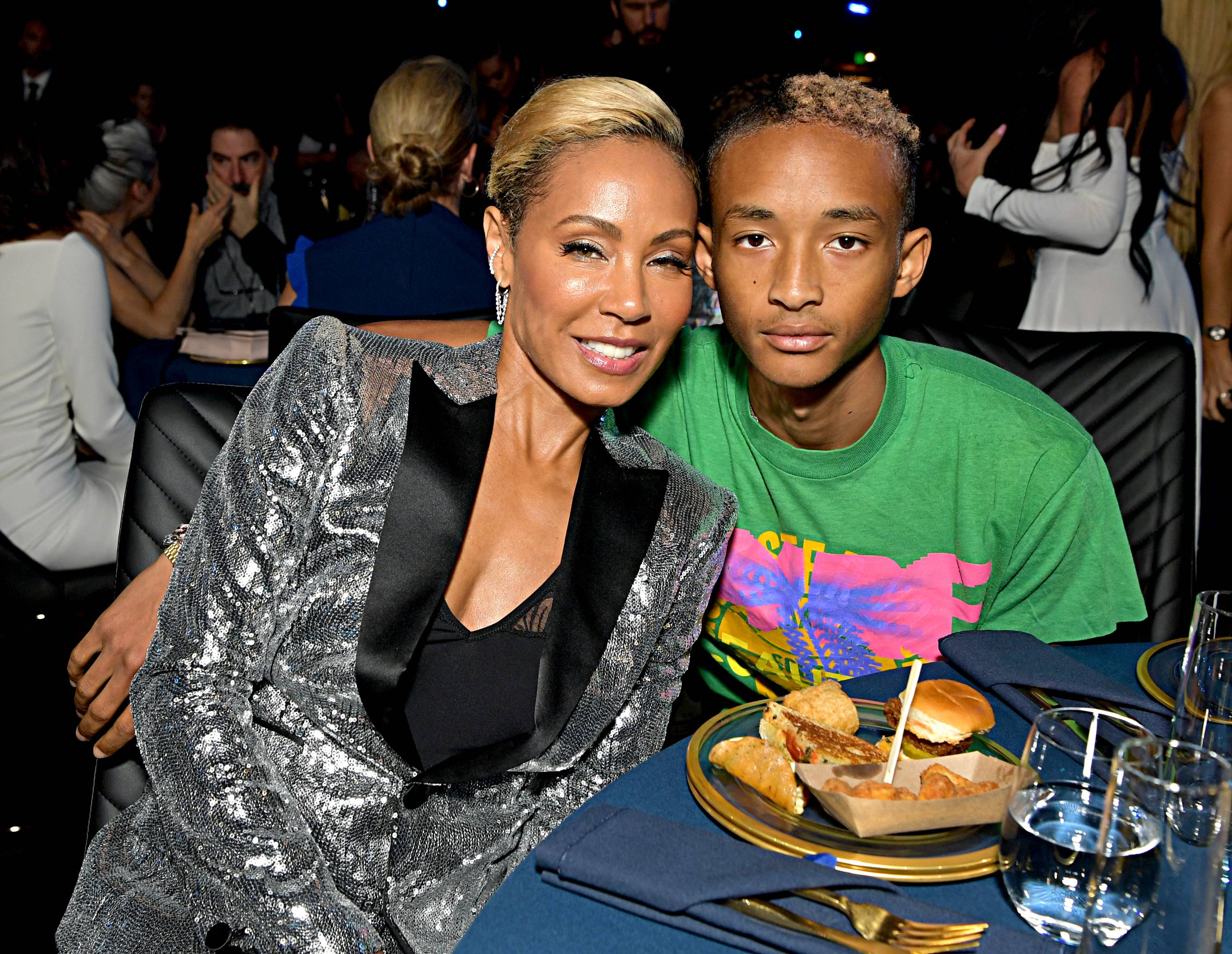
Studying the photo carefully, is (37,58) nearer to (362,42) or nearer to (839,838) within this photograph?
(362,42)

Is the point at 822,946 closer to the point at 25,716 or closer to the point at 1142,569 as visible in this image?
the point at 1142,569

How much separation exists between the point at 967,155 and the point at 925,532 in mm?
1871

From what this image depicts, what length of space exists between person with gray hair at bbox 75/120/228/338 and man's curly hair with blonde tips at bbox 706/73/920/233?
2981 millimetres

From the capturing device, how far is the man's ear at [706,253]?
5.81 feet

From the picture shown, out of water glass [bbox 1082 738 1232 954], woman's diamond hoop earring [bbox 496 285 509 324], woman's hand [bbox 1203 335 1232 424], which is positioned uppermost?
woman's diamond hoop earring [bbox 496 285 509 324]

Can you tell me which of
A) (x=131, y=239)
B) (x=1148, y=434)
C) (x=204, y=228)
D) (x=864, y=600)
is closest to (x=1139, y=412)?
(x=1148, y=434)

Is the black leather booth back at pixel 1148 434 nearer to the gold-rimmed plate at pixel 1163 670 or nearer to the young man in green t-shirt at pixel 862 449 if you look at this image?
the young man in green t-shirt at pixel 862 449

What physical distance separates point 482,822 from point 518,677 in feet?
0.68

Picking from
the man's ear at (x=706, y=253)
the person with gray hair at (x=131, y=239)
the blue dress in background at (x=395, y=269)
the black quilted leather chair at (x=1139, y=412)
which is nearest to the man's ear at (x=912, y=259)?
the man's ear at (x=706, y=253)

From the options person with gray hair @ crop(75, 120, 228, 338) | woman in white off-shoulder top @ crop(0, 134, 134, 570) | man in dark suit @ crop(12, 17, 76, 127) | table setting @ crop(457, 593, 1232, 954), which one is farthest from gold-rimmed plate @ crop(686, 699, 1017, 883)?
man in dark suit @ crop(12, 17, 76, 127)

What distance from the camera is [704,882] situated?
85 cm

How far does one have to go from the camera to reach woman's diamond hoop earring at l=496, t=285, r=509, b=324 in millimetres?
1750

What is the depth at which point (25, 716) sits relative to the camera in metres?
3.08

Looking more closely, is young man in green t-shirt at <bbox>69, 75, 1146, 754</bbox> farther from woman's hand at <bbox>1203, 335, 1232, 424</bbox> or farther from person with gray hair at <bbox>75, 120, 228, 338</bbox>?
person with gray hair at <bbox>75, 120, 228, 338</bbox>
